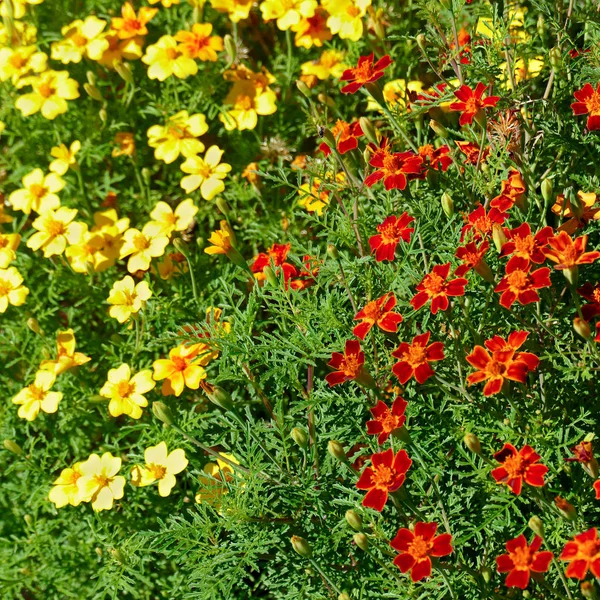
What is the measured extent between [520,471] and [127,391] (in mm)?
1064

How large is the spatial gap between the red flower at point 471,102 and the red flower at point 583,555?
85cm

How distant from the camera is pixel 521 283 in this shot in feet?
4.94

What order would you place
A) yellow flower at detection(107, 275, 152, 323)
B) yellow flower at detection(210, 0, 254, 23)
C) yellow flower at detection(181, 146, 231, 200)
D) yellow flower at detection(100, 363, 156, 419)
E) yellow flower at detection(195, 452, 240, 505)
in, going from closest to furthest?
1. yellow flower at detection(195, 452, 240, 505)
2. yellow flower at detection(100, 363, 156, 419)
3. yellow flower at detection(107, 275, 152, 323)
4. yellow flower at detection(181, 146, 231, 200)
5. yellow flower at detection(210, 0, 254, 23)

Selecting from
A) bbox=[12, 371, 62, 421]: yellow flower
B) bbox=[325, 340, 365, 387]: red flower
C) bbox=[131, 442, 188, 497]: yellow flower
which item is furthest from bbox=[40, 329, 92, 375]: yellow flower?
bbox=[325, 340, 365, 387]: red flower

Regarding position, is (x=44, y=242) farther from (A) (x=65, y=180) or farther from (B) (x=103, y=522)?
(B) (x=103, y=522)

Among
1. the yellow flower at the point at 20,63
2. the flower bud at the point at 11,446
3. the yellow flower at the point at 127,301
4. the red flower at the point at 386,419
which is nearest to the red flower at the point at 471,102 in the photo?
the red flower at the point at 386,419

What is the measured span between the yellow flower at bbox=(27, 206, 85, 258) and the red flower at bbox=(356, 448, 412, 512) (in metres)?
1.31

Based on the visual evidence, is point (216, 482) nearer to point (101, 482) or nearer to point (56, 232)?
point (101, 482)

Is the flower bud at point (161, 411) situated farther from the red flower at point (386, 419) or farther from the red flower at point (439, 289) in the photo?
the red flower at point (439, 289)

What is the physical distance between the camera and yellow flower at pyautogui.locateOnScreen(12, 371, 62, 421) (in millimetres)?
2173

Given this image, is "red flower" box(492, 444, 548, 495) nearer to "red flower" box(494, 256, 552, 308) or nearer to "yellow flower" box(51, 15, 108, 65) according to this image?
"red flower" box(494, 256, 552, 308)

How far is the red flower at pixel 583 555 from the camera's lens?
1296mm

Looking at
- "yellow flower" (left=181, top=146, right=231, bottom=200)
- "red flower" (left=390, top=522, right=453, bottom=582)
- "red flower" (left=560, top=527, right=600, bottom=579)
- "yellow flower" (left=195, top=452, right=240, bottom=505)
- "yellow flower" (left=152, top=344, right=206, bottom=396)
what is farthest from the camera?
"yellow flower" (left=181, top=146, right=231, bottom=200)

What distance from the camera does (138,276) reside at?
2568mm
